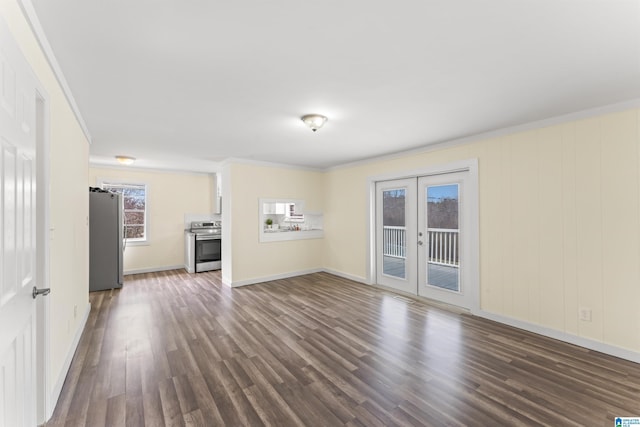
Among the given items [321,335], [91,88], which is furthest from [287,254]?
[91,88]

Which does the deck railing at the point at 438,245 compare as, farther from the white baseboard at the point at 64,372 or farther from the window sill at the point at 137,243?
the window sill at the point at 137,243

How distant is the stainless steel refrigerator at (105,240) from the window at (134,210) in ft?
4.83

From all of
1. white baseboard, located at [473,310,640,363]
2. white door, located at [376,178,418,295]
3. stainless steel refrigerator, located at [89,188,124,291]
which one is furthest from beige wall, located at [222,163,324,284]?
white baseboard, located at [473,310,640,363]

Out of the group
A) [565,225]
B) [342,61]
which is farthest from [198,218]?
[565,225]

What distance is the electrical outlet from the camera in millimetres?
2858

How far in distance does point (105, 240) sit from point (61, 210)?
9.83 ft

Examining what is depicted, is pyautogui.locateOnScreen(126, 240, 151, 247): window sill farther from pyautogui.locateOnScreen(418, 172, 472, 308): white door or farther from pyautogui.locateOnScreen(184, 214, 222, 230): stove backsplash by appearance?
pyautogui.locateOnScreen(418, 172, 472, 308): white door

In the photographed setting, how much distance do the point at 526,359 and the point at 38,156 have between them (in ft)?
14.1

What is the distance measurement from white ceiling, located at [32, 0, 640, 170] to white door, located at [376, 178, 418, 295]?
1581 millimetres

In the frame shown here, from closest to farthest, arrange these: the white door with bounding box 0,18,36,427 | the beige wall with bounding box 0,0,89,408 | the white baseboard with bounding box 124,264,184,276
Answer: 1. the white door with bounding box 0,18,36,427
2. the beige wall with bounding box 0,0,89,408
3. the white baseboard with bounding box 124,264,184,276

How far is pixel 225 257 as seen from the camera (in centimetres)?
545

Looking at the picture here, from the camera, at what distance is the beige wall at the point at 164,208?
6.18m

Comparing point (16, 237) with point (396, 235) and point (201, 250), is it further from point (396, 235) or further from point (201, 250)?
point (201, 250)

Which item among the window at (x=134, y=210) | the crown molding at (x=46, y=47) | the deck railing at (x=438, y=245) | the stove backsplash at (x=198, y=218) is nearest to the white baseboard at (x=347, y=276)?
the deck railing at (x=438, y=245)
